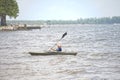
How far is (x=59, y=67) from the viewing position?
37875mm

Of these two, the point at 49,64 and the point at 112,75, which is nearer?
the point at 112,75

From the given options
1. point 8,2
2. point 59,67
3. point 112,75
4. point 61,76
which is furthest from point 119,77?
point 8,2

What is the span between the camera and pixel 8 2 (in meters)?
131

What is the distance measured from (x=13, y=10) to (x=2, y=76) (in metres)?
102

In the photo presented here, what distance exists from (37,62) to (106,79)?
40.8 feet

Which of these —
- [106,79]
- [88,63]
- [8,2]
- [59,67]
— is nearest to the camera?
[106,79]

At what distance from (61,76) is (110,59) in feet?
48.1

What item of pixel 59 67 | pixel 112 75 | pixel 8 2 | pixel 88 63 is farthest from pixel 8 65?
pixel 8 2

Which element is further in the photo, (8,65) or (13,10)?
(13,10)

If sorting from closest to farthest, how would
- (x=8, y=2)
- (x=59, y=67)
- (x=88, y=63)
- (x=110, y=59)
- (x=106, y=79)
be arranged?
(x=106, y=79) < (x=59, y=67) < (x=88, y=63) < (x=110, y=59) < (x=8, y=2)

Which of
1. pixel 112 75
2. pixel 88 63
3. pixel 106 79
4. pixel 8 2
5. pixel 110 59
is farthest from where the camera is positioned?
pixel 8 2

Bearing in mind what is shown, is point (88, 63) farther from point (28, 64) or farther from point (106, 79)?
point (106, 79)

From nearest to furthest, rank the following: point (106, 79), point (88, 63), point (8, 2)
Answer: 1. point (106, 79)
2. point (88, 63)
3. point (8, 2)

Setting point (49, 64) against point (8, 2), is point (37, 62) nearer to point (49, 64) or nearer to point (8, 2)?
point (49, 64)
